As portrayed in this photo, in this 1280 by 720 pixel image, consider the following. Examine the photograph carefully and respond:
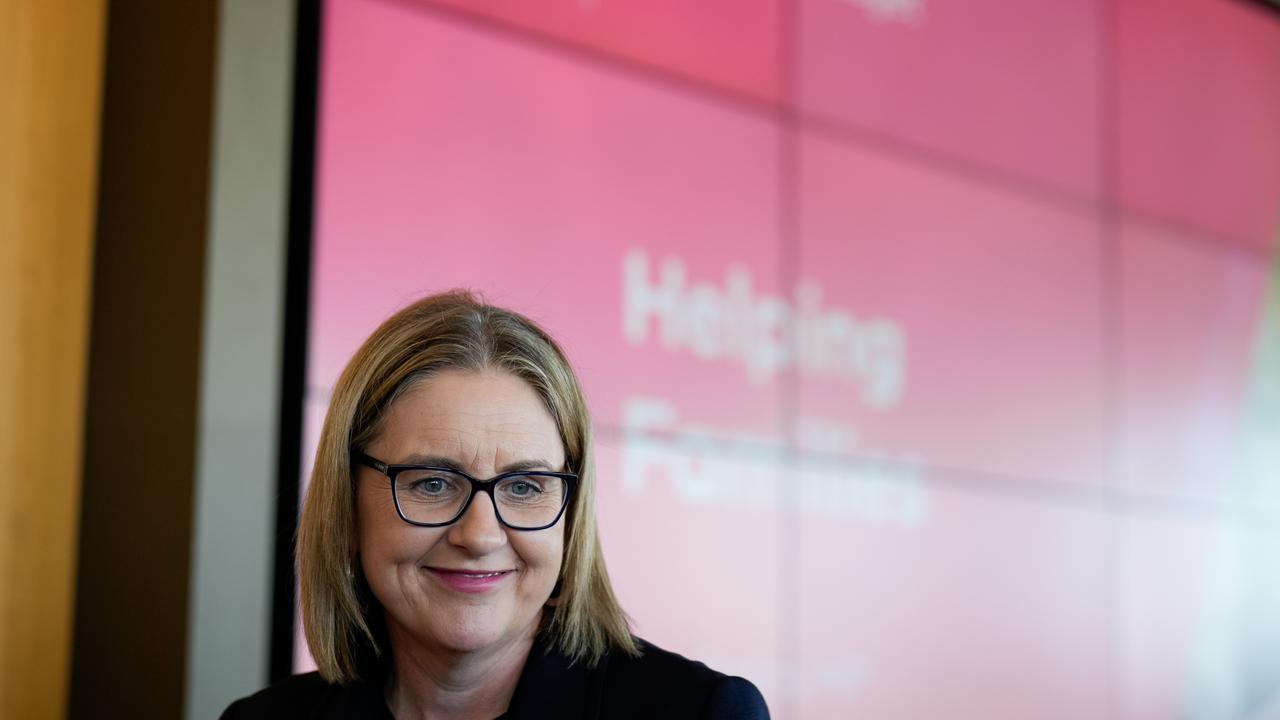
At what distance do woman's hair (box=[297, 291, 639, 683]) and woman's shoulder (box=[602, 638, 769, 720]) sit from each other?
0.03 meters

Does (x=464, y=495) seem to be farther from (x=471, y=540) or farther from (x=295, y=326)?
(x=295, y=326)

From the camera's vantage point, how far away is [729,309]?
10.2ft

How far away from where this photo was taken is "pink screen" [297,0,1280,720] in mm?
2686

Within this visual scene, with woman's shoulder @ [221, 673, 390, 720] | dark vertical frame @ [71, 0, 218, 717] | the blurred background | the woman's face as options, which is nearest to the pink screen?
the blurred background

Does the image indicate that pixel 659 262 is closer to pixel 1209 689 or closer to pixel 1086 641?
pixel 1086 641

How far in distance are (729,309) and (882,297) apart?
0.53m

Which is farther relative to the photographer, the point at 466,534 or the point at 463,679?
the point at 463,679

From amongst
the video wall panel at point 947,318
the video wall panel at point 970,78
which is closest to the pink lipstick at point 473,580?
the video wall panel at point 947,318

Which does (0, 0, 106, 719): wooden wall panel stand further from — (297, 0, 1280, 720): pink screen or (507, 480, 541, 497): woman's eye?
(507, 480, 541, 497): woman's eye

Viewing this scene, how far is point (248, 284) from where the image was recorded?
7.54 feet

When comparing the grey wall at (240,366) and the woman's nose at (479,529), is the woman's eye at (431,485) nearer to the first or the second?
the woman's nose at (479,529)

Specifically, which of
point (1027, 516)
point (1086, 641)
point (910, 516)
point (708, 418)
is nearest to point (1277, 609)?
point (1086, 641)

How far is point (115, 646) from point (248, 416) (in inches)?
16.0

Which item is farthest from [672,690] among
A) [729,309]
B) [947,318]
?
[947,318]
